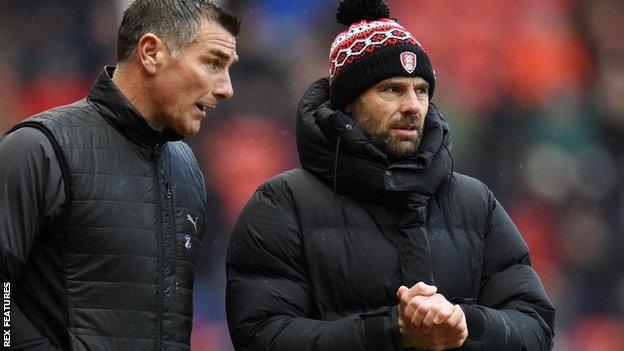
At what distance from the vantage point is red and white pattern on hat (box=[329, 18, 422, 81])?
412cm

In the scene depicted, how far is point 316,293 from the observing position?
3.83m

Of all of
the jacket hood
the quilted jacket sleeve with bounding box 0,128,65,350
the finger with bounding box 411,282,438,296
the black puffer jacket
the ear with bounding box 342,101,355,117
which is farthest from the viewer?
the ear with bounding box 342,101,355,117

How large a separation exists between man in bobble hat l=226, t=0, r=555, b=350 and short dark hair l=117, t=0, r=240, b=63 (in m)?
0.53

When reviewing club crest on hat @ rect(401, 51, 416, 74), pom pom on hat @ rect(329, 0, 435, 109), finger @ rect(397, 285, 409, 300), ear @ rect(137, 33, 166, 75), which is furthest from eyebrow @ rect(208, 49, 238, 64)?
finger @ rect(397, 285, 409, 300)

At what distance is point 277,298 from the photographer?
3.79 m

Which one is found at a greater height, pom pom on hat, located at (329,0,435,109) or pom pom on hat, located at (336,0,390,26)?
pom pom on hat, located at (336,0,390,26)

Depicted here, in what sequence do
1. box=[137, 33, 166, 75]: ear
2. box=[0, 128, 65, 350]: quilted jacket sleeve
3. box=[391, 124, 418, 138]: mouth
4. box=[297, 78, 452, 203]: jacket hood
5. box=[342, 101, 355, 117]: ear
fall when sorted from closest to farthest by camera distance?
box=[0, 128, 65, 350]: quilted jacket sleeve, box=[137, 33, 166, 75]: ear, box=[297, 78, 452, 203]: jacket hood, box=[391, 124, 418, 138]: mouth, box=[342, 101, 355, 117]: ear

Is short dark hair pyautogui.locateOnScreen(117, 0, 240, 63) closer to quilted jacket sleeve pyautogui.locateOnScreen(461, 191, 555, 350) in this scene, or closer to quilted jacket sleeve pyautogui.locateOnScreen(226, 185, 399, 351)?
quilted jacket sleeve pyautogui.locateOnScreen(226, 185, 399, 351)

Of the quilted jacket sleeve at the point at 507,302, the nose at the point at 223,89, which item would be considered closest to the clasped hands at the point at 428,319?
the quilted jacket sleeve at the point at 507,302

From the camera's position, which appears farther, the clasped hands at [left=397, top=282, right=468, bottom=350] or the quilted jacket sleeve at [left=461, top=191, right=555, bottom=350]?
the quilted jacket sleeve at [left=461, top=191, right=555, bottom=350]

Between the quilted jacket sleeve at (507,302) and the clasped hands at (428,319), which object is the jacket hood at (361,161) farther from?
the clasped hands at (428,319)

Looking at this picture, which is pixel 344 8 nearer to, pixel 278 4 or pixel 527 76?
pixel 278 4

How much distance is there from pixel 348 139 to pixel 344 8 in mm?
541

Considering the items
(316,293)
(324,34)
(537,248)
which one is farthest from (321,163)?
(537,248)
